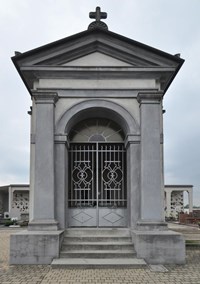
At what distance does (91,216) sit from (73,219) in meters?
0.51

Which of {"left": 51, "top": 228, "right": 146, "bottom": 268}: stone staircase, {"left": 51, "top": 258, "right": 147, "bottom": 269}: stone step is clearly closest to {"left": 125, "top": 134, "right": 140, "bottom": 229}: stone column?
{"left": 51, "top": 228, "right": 146, "bottom": 268}: stone staircase

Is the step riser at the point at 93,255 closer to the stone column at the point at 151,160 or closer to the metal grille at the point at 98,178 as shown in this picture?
the stone column at the point at 151,160

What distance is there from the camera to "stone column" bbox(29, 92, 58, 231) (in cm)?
956

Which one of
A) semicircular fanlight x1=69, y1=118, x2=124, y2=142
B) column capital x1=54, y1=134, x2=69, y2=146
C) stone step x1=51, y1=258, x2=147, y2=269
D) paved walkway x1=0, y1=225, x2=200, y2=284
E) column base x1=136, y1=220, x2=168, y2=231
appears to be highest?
semicircular fanlight x1=69, y1=118, x2=124, y2=142

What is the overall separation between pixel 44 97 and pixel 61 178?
85.3 inches

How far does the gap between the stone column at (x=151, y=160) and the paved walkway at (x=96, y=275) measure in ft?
4.83

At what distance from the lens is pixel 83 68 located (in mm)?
10367

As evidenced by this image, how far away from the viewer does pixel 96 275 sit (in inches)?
304

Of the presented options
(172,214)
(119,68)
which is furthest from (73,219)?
(172,214)

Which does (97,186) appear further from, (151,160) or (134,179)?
(151,160)

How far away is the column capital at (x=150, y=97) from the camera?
10.0 m

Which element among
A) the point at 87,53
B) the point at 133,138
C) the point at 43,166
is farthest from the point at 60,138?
the point at 87,53

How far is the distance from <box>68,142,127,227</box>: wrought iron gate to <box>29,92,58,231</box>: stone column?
1.26 meters

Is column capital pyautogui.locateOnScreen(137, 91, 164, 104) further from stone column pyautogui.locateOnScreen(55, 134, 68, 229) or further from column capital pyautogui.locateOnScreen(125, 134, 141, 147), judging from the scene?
stone column pyautogui.locateOnScreen(55, 134, 68, 229)
